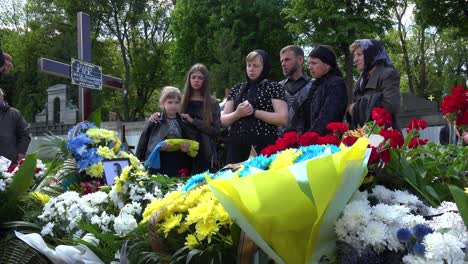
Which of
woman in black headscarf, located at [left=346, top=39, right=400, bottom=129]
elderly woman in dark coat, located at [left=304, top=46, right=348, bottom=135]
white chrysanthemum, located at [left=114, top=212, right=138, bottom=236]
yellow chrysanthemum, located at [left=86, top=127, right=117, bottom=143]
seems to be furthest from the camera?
elderly woman in dark coat, located at [left=304, top=46, right=348, bottom=135]

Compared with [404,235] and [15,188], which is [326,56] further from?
[404,235]

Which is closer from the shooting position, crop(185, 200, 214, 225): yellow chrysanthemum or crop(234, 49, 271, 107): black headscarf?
crop(185, 200, 214, 225): yellow chrysanthemum

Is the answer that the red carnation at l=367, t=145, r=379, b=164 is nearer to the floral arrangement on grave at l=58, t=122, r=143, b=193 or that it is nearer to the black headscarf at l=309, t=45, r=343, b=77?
the floral arrangement on grave at l=58, t=122, r=143, b=193

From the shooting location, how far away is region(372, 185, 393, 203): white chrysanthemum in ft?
4.56

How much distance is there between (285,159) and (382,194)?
270mm

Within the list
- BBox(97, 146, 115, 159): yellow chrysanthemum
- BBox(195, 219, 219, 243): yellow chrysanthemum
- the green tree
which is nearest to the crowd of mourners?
BBox(97, 146, 115, 159): yellow chrysanthemum

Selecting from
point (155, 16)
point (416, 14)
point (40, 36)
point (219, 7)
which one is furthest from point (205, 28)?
point (416, 14)

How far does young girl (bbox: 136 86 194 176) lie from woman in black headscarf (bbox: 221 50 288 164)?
34 centimetres

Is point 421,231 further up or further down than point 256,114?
further down

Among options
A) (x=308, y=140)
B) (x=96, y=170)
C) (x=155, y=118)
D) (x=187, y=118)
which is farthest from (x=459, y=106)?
(x=155, y=118)

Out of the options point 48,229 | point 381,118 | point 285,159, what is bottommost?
point 48,229

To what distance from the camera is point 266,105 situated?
157 inches

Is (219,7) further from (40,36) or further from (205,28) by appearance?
(40,36)

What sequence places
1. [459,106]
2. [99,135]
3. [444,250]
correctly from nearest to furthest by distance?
[444,250] → [459,106] → [99,135]
